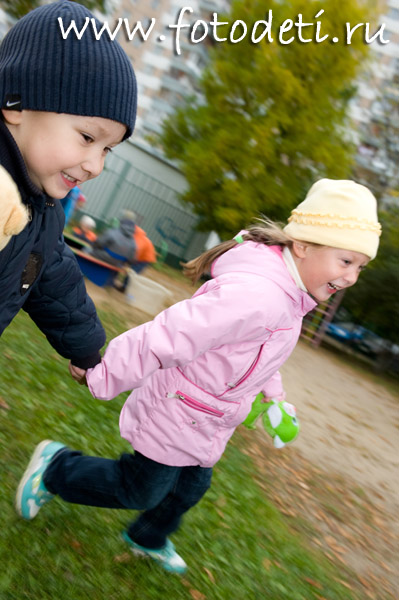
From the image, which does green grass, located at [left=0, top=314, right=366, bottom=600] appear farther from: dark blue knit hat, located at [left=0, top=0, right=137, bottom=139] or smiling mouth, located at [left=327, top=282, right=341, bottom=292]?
dark blue knit hat, located at [left=0, top=0, right=137, bottom=139]

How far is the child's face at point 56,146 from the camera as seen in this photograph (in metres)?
1.92

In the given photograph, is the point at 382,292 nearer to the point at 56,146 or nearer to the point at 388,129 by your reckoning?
the point at 388,129

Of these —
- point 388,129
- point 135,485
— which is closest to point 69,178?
point 135,485

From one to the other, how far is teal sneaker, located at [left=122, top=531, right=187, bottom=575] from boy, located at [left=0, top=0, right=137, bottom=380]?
1.37 metres

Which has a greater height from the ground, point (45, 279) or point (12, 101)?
point (12, 101)

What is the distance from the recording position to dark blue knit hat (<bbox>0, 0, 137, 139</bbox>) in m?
1.93

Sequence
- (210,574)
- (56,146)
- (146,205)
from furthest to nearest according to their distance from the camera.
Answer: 1. (146,205)
2. (210,574)
3. (56,146)

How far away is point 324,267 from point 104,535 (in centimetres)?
171

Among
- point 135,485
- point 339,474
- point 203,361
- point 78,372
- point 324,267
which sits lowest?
point 339,474

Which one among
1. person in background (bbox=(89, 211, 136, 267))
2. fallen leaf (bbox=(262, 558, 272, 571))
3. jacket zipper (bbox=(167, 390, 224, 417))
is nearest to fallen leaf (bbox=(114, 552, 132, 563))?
jacket zipper (bbox=(167, 390, 224, 417))

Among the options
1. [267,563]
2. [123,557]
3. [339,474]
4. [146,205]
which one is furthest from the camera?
[146,205]

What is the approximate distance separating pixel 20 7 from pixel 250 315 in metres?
7.56

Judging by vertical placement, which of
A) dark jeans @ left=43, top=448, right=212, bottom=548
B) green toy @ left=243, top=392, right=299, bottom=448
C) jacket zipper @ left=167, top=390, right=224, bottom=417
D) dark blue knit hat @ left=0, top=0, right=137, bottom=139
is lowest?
dark jeans @ left=43, top=448, right=212, bottom=548

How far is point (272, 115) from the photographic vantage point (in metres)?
18.3
